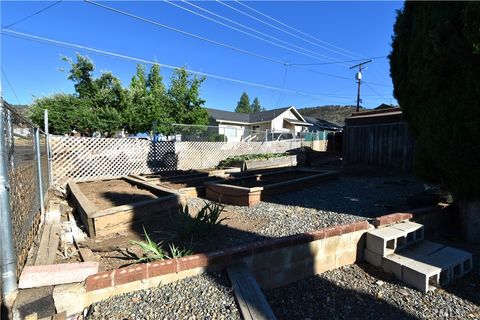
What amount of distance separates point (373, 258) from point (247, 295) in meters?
2.04

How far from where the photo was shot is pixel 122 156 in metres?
9.21

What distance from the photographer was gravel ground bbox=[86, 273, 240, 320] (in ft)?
6.42

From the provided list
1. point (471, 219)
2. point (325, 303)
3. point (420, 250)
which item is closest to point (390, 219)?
point (420, 250)

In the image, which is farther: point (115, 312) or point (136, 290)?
point (136, 290)

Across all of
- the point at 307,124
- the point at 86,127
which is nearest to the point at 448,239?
the point at 86,127

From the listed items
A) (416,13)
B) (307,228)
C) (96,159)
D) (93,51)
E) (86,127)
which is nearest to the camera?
(307,228)

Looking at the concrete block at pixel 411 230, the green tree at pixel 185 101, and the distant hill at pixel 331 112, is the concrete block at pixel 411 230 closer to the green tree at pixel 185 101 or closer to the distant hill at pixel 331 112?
the green tree at pixel 185 101

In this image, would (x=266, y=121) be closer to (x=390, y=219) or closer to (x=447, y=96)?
(x=447, y=96)

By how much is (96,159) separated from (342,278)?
8061mm

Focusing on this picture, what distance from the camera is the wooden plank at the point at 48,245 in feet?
9.16

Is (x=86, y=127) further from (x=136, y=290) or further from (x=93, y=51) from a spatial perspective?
(x=136, y=290)

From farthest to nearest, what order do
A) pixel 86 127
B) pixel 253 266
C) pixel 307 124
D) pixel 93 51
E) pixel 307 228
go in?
pixel 307 124 → pixel 86 127 → pixel 93 51 → pixel 307 228 → pixel 253 266

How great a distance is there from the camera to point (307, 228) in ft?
13.0

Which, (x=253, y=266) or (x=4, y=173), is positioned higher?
(x=4, y=173)
